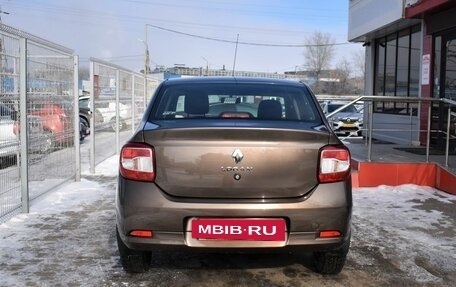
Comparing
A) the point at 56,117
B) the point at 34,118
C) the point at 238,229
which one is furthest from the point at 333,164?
the point at 56,117

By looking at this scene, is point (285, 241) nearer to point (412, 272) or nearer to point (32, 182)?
point (412, 272)

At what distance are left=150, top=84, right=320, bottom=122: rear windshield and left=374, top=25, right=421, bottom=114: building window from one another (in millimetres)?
8527

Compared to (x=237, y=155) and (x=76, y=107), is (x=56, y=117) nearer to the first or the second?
(x=76, y=107)

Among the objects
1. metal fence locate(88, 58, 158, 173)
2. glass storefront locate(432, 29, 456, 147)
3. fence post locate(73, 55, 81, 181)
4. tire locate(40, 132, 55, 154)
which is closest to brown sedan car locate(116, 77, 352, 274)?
tire locate(40, 132, 55, 154)

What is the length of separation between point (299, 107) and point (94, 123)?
5885 mm

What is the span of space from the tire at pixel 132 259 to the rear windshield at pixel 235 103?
1.01 meters

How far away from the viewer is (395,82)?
47.0 ft

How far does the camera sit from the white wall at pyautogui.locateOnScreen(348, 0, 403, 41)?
1248 centimetres

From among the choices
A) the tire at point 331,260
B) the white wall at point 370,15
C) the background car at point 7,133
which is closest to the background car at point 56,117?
the background car at point 7,133

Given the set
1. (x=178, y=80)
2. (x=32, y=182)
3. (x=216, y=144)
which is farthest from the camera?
(x=32, y=182)

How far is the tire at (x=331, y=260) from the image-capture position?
412cm

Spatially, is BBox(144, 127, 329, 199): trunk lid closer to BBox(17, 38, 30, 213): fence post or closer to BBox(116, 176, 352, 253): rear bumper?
BBox(116, 176, 352, 253): rear bumper

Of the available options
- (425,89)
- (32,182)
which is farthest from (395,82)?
(32,182)

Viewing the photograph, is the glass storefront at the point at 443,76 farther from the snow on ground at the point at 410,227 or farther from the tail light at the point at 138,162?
the tail light at the point at 138,162
